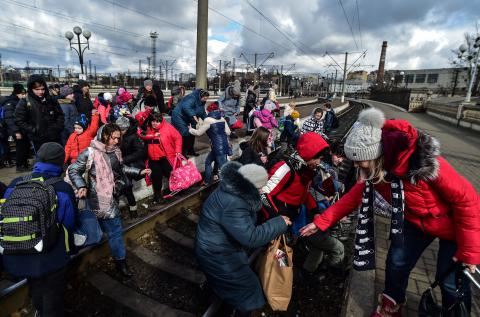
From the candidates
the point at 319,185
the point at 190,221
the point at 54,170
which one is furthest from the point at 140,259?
the point at 319,185

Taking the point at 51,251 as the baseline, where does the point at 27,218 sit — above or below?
above

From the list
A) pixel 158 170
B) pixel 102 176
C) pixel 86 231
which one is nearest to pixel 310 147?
pixel 86 231

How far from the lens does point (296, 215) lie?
335cm

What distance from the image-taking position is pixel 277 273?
267 cm

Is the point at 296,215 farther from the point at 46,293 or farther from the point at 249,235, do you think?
the point at 46,293

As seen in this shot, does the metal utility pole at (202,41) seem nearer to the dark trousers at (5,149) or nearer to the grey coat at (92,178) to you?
the dark trousers at (5,149)

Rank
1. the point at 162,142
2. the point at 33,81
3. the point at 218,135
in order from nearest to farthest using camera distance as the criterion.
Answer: the point at 162,142 → the point at 33,81 → the point at 218,135

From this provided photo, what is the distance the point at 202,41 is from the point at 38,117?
17.5ft

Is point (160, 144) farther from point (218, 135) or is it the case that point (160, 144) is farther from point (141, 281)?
point (141, 281)

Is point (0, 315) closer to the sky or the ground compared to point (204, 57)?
closer to the ground

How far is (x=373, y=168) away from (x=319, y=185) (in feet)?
5.70

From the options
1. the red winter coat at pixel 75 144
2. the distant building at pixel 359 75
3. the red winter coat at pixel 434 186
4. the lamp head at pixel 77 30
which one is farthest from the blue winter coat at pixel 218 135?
the distant building at pixel 359 75

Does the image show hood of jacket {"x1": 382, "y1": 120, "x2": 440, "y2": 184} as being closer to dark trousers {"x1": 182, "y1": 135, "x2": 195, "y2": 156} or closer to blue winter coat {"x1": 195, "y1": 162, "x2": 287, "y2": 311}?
blue winter coat {"x1": 195, "y1": 162, "x2": 287, "y2": 311}

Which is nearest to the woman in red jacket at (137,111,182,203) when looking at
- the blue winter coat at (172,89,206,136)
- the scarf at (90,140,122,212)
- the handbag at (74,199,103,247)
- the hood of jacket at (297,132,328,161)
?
the blue winter coat at (172,89,206,136)
